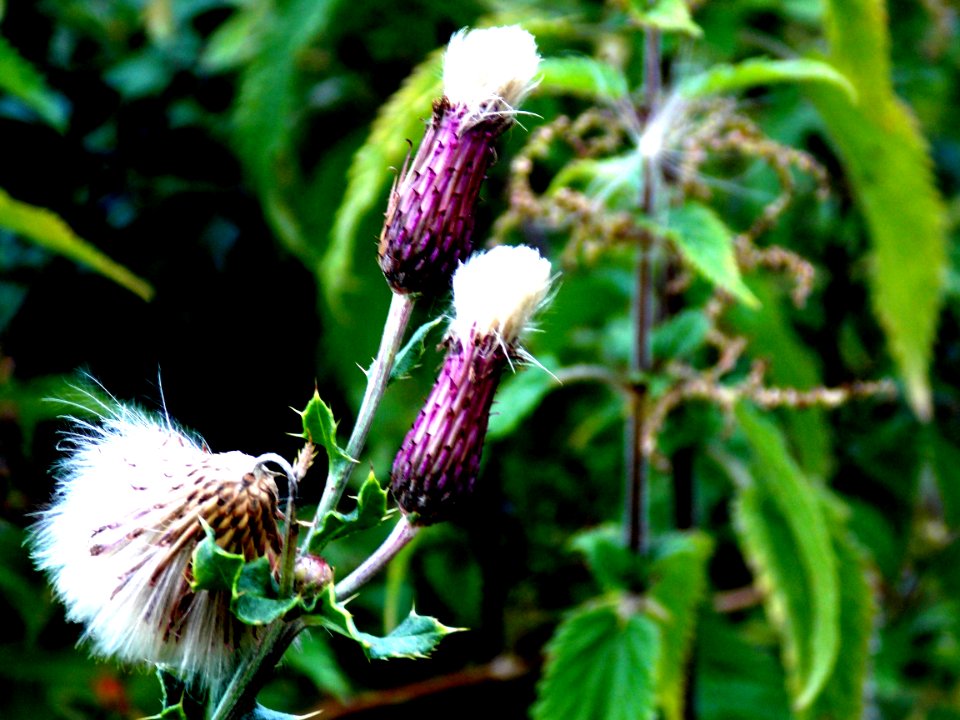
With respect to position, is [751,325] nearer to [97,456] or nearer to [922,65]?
[922,65]

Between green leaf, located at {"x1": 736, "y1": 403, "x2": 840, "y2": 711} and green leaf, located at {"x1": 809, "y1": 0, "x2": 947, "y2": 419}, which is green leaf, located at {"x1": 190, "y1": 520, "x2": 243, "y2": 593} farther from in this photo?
Answer: green leaf, located at {"x1": 809, "y1": 0, "x2": 947, "y2": 419}

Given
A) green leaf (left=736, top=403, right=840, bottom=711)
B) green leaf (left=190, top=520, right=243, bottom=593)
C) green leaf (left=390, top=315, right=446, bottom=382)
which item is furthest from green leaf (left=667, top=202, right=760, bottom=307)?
green leaf (left=190, top=520, right=243, bottom=593)

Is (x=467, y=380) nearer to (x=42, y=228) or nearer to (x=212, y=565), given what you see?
(x=212, y=565)

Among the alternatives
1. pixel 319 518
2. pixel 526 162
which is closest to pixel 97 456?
pixel 319 518

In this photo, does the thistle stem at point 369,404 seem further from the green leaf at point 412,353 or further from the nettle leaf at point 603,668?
the nettle leaf at point 603,668

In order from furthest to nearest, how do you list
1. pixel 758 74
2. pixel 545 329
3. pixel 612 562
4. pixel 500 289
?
pixel 545 329 < pixel 612 562 < pixel 758 74 < pixel 500 289

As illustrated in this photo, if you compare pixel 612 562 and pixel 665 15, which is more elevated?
pixel 665 15

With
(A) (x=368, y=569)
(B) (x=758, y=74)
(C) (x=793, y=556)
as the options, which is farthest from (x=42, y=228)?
(C) (x=793, y=556)
